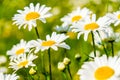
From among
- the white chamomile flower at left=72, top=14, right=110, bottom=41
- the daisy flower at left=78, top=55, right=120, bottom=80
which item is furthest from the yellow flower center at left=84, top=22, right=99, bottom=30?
the daisy flower at left=78, top=55, right=120, bottom=80

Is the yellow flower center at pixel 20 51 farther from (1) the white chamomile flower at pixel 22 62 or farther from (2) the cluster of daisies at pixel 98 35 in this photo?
(2) the cluster of daisies at pixel 98 35

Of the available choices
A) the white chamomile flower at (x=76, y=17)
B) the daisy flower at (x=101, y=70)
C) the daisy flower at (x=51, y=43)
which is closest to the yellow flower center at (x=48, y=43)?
the daisy flower at (x=51, y=43)

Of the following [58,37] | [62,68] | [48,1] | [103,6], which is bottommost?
[62,68]

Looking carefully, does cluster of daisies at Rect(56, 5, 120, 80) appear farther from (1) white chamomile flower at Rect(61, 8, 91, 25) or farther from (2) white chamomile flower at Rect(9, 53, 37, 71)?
(2) white chamomile flower at Rect(9, 53, 37, 71)

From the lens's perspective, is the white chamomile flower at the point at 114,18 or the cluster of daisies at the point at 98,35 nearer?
the cluster of daisies at the point at 98,35

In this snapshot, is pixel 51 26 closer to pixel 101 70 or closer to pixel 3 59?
pixel 3 59

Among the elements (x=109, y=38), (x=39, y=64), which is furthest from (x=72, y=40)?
(x=109, y=38)

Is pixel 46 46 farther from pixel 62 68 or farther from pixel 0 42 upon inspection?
pixel 0 42

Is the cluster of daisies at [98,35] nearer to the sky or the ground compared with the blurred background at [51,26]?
nearer to the ground
